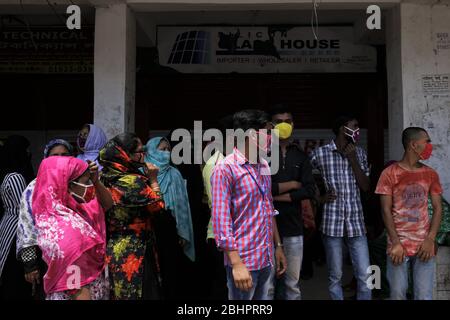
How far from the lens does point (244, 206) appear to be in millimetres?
2707

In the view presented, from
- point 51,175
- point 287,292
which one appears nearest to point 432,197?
point 287,292

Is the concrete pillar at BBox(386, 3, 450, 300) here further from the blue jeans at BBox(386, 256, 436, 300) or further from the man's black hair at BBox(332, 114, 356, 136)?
the blue jeans at BBox(386, 256, 436, 300)

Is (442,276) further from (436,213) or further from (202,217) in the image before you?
(202,217)

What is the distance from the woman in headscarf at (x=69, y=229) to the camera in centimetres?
268

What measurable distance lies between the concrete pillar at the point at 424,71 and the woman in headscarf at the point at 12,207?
3.83 meters

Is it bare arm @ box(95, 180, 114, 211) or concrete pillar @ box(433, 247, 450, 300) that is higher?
bare arm @ box(95, 180, 114, 211)

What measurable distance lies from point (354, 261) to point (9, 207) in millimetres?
2953

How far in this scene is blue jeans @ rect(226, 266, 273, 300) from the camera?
2666 mm

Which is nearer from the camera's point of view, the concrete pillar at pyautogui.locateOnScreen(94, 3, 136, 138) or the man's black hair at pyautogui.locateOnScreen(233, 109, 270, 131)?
the man's black hair at pyautogui.locateOnScreen(233, 109, 270, 131)

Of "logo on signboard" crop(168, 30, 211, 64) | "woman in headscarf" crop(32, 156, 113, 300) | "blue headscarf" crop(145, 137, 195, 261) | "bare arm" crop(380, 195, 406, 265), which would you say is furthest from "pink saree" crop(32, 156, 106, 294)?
"logo on signboard" crop(168, 30, 211, 64)

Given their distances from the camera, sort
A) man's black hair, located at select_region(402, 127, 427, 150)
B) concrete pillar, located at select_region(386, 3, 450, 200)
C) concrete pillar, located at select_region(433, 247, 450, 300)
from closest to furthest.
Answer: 1. man's black hair, located at select_region(402, 127, 427, 150)
2. concrete pillar, located at select_region(433, 247, 450, 300)
3. concrete pillar, located at select_region(386, 3, 450, 200)

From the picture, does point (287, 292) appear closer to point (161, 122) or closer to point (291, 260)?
point (291, 260)

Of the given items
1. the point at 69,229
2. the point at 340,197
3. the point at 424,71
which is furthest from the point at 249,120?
the point at 424,71

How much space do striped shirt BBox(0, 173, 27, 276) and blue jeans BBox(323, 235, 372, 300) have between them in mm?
2624
